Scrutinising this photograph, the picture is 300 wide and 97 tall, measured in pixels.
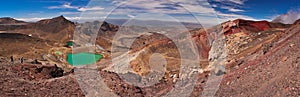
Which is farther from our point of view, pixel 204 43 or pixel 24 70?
pixel 204 43

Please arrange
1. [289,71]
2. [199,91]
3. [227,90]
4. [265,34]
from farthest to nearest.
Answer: [265,34]
[199,91]
[227,90]
[289,71]

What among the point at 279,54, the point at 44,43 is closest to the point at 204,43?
the point at 279,54

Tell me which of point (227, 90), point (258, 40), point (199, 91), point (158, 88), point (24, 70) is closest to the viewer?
point (227, 90)

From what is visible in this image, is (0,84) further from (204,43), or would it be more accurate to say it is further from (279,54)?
(204,43)

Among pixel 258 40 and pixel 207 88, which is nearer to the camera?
pixel 207 88

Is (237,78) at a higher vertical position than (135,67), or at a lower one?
higher

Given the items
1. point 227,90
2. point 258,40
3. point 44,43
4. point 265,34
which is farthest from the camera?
point 44,43

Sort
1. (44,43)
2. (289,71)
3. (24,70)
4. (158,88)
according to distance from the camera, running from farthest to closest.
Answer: (44,43) → (158,88) → (24,70) → (289,71)

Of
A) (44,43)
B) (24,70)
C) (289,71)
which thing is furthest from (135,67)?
(44,43)

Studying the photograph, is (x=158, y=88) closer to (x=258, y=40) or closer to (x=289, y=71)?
(x=289, y=71)
